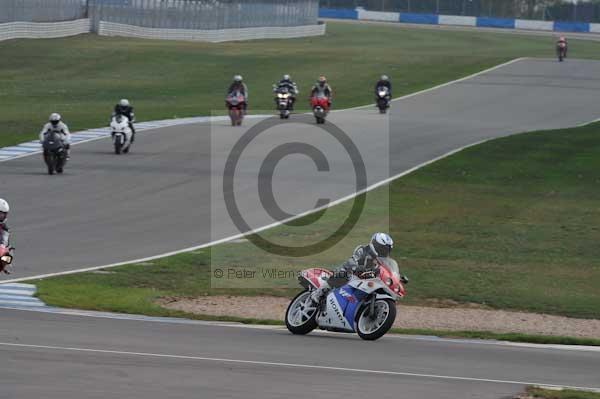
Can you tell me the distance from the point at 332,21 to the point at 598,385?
122 meters

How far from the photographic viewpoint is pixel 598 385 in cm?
1303

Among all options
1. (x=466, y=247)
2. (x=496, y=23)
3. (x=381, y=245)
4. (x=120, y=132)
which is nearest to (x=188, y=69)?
(x=120, y=132)

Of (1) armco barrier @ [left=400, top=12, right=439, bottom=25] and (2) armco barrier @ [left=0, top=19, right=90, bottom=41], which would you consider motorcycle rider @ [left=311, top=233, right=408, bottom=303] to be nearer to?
(2) armco barrier @ [left=0, top=19, right=90, bottom=41]

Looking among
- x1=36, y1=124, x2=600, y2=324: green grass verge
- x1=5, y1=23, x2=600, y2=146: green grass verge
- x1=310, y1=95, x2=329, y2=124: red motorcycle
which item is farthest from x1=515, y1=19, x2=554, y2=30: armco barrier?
x1=36, y1=124, x2=600, y2=324: green grass verge

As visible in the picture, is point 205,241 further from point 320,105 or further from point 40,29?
→ point 40,29

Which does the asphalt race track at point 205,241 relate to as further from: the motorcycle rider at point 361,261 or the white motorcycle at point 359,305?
the motorcycle rider at point 361,261

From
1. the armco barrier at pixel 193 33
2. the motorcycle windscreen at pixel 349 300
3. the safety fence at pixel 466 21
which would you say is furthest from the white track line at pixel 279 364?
the safety fence at pixel 466 21

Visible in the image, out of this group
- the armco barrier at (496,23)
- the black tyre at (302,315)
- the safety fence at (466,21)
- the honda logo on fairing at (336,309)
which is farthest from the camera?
the armco barrier at (496,23)

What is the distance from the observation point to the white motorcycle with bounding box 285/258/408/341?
52.1 feet

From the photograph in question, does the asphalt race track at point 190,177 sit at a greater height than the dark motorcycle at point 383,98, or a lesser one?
lesser

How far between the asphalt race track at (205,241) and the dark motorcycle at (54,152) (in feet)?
1.49

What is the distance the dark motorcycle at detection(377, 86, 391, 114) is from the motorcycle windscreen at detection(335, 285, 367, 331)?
36.3 m

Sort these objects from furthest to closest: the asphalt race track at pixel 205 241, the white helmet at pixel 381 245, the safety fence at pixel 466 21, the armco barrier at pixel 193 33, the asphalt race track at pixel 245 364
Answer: the safety fence at pixel 466 21 < the armco barrier at pixel 193 33 < the white helmet at pixel 381 245 < the asphalt race track at pixel 205 241 < the asphalt race track at pixel 245 364

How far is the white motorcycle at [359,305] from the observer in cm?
1587
